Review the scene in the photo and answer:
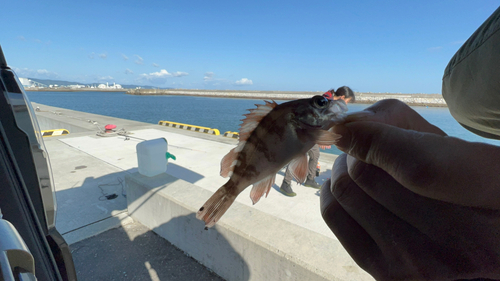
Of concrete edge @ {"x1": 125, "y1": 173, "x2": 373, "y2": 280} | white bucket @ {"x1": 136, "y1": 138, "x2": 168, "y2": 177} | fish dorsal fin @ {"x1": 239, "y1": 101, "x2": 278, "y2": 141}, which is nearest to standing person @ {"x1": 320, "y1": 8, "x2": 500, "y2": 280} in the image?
fish dorsal fin @ {"x1": 239, "y1": 101, "x2": 278, "y2": 141}

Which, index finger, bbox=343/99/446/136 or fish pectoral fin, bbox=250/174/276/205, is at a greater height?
index finger, bbox=343/99/446/136

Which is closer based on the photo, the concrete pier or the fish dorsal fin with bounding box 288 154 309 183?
the fish dorsal fin with bounding box 288 154 309 183

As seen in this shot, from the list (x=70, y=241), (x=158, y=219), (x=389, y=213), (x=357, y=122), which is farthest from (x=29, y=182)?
(x=70, y=241)

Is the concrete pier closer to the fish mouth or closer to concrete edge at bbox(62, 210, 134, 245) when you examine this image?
concrete edge at bbox(62, 210, 134, 245)

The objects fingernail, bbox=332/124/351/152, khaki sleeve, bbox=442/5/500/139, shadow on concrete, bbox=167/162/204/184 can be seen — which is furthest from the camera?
shadow on concrete, bbox=167/162/204/184

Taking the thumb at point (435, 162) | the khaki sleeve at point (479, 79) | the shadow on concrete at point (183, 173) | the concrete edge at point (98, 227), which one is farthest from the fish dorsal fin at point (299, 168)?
the shadow on concrete at point (183, 173)

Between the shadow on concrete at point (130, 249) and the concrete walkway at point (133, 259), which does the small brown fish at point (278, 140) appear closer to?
the shadow on concrete at point (130, 249)

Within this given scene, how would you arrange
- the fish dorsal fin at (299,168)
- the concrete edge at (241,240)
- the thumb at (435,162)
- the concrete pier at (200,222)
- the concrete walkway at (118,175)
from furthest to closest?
the concrete walkway at (118,175), the concrete pier at (200,222), the concrete edge at (241,240), the fish dorsal fin at (299,168), the thumb at (435,162)
